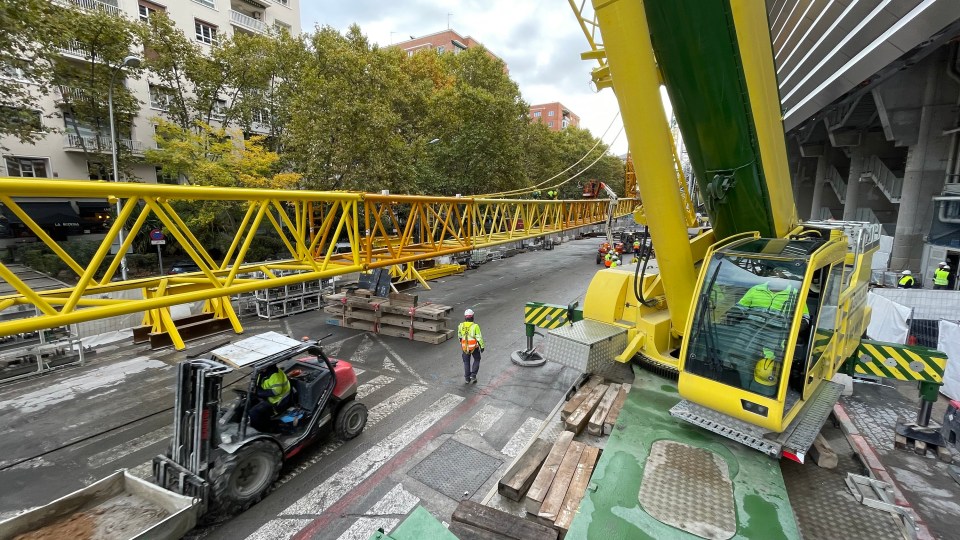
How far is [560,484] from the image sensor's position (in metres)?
4.06

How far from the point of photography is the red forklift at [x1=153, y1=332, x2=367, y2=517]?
470 centimetres

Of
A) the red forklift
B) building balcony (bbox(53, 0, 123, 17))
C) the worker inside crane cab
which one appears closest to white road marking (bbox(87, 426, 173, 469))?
the red forklift

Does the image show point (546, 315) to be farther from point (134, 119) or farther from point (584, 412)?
point (134, 119)

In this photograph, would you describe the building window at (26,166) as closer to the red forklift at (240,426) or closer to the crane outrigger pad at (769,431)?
the red forklift at (240,426)

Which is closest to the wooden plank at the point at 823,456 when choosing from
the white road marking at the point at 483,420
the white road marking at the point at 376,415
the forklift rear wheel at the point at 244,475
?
the white road marking at the point at 483,420

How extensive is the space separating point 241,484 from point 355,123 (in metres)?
16.5

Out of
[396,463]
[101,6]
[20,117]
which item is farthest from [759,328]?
[101,6]

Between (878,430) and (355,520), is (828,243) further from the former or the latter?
(355,520)

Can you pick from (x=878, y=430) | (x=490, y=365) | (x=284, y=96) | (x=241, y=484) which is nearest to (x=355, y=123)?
(x=284, y=96)

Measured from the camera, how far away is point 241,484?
16.8ft

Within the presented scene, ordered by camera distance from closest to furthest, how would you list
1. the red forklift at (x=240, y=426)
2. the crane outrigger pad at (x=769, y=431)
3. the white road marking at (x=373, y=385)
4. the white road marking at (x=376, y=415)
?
the crane outrigger pad at (x=769, y=431) → the red forklift at (x=240, y=426) → the white road marking at (x=376, y=415) → the white road marking at (x=373, y=385)

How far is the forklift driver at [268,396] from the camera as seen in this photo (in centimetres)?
562

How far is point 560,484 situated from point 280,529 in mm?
3372

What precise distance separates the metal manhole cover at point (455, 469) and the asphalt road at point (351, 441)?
2 centimetres
